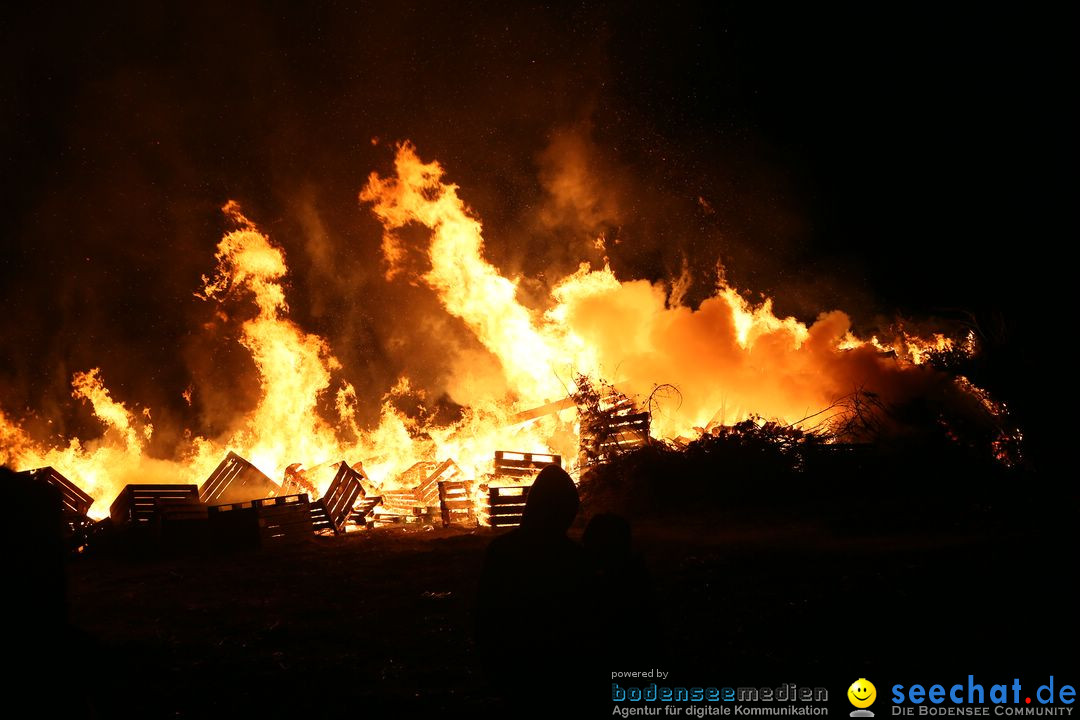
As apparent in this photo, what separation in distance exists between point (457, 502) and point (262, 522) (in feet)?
15.2

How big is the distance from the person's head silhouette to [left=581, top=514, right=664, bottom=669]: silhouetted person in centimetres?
23

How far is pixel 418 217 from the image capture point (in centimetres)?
2036

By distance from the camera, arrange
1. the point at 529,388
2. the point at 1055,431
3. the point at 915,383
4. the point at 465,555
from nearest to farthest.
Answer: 1. the point at 465,555
2. the point at 1055,431
3. the point at 915,383
4. the point at 529,388

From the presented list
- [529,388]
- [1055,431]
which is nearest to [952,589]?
[1055,431]

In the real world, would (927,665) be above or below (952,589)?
below

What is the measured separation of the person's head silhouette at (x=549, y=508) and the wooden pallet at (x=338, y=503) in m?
12.0

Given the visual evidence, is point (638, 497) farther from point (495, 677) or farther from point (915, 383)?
point (495, 677)

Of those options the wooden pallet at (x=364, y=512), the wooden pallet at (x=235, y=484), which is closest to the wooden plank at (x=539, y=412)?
the wooden pallet at (x=364, y=512)

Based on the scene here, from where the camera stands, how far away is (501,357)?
21312mm

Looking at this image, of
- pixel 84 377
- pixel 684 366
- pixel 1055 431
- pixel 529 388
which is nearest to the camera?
pixel 1055 431

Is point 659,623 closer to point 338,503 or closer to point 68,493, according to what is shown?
point 338,503

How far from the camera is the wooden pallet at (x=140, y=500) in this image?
1245 centimetres

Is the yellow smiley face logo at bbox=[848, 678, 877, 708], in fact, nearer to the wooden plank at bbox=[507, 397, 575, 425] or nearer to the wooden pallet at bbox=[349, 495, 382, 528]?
the wooden pallet at bbox=[349, 495, 382, 528]

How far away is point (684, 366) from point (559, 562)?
59.0 feet
